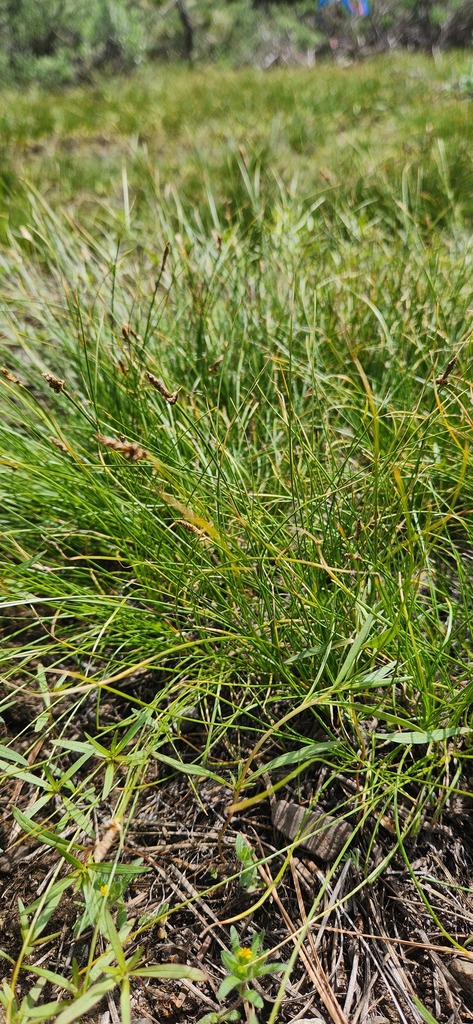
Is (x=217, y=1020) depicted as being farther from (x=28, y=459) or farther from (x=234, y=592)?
(x=28, y=459)

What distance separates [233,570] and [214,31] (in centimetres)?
1376

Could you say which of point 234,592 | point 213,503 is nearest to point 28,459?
point 213,503

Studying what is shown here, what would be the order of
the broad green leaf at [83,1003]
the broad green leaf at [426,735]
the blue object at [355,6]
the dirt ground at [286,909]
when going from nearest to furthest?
the broad green leaf at [83,1003]
the dirt ground at [286,909]
the broad green leaf at [426,735]
the blue object at [355,6]

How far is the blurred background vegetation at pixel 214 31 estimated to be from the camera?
9.16 metres

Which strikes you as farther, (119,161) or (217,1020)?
(119,161)

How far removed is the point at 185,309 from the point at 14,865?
5.09 feet

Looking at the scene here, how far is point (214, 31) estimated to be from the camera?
38.3ft

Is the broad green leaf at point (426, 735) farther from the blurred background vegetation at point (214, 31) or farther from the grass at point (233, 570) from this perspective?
the blurred background vegetation at point (214, 31)

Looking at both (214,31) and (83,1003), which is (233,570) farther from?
(214,31)

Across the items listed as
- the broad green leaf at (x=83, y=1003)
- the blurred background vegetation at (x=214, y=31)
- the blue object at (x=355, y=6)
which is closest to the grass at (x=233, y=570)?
the broad green leaf at (x=83, y=1003)

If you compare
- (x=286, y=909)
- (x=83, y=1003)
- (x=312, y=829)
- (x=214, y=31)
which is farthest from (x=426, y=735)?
(x=214, y=31)

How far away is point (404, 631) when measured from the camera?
1.17 metres

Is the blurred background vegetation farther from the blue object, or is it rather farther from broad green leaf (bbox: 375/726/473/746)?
broad green leaf (bbox: 375/726/473/746)

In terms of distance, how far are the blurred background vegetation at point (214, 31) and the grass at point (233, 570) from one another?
9.09m
